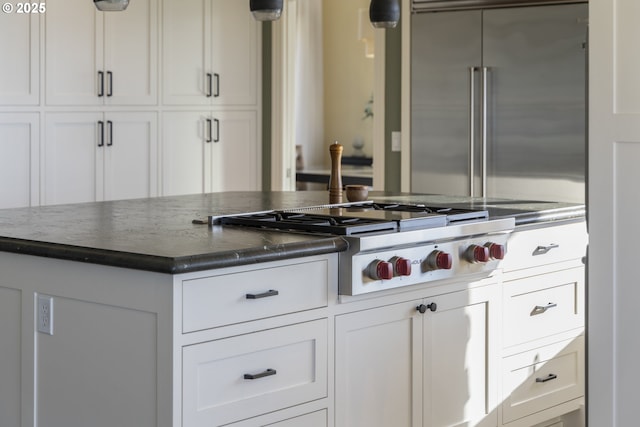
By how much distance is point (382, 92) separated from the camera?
571 cm

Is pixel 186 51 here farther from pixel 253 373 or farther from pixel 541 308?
pixel 253 373

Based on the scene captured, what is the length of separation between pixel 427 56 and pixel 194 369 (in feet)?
11.2

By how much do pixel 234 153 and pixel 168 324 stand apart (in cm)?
394

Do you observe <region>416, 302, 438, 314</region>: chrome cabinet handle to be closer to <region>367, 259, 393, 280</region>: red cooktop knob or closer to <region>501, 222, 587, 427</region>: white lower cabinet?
<region>367, 259, 393, 280</region>: red cooktop knob

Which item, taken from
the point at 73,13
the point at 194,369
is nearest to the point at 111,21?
the point at 73,13

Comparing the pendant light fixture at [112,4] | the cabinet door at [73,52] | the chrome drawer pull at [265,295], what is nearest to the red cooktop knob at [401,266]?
the chrome drawer pull at [265,295]

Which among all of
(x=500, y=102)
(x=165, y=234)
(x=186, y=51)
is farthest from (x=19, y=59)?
(x=165, y=234)

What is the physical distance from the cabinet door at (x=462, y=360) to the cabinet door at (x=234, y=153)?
308cm

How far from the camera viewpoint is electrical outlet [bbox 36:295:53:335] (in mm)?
2656

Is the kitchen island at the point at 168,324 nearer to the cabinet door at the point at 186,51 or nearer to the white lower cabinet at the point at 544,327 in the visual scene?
the white lower cabinet at the point at 544,327

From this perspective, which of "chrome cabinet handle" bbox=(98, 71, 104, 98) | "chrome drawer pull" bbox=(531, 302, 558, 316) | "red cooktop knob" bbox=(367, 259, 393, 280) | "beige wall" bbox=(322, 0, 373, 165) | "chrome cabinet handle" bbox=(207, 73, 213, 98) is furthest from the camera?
"beige wall" bbox=(322, 0, 373, 165)

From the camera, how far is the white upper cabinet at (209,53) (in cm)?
578

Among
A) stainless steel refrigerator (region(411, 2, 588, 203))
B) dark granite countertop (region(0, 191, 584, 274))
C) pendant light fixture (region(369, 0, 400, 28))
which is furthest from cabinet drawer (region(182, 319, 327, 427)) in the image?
stainless steel refrigerator (region(411, 2, 588, 203))

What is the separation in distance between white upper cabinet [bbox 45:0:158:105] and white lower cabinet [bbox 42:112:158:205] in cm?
10
